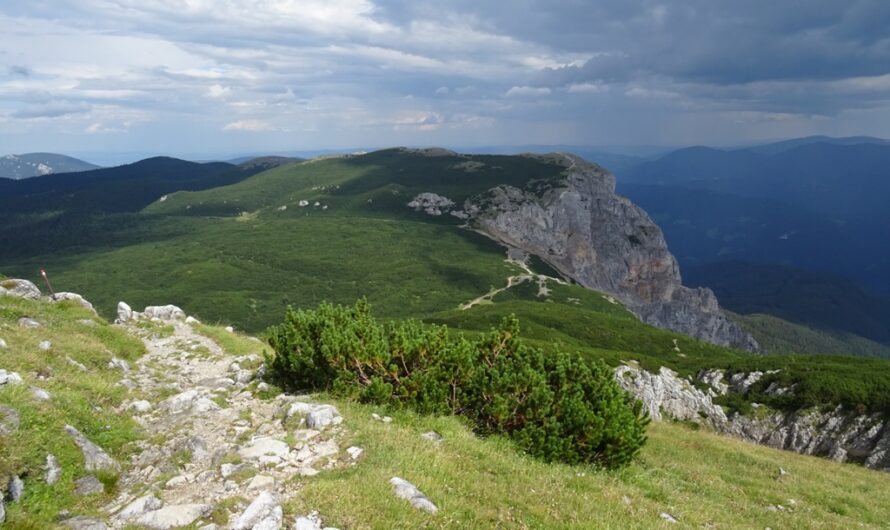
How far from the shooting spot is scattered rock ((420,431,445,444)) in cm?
1196

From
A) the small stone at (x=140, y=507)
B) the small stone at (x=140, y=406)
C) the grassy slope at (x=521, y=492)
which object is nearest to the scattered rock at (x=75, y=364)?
the small stone at (x=140, y=406)

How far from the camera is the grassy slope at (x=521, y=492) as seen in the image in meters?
8.42

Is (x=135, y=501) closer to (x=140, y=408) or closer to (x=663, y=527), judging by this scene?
(x=140, y=408)

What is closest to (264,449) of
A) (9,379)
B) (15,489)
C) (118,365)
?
(15,489)

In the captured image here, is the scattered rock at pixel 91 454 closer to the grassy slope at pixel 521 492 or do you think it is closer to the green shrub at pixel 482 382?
the grassy slope at pixel 521 492

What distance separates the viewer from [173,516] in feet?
25.8

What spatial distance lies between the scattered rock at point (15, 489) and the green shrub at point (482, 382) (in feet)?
23.0

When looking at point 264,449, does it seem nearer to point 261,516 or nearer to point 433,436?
point 261,516

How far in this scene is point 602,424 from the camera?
508 inches

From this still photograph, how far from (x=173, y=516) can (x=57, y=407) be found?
5092 millimetres

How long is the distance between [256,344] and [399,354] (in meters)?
13.3

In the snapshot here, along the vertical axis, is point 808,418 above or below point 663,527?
below

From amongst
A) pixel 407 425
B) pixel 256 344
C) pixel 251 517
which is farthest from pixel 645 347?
pixel 251 517

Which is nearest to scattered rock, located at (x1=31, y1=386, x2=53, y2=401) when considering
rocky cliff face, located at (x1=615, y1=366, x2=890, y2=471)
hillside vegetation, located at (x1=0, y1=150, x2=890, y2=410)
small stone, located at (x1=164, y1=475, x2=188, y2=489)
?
small stone, located at (x1=164, y1=475, x2=188, y2=489)
